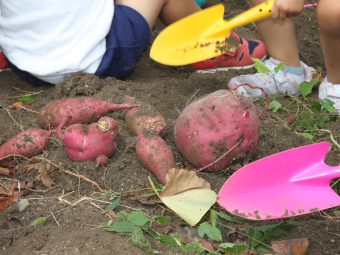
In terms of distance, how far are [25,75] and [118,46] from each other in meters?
0.35

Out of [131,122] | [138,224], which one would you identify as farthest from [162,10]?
[138,224]

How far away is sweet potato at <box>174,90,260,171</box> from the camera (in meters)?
1.42

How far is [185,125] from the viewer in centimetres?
147

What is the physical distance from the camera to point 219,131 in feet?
4.67

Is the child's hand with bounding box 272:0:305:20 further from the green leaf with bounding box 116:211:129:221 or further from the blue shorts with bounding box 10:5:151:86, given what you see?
the green leaf with bounding box 116:211:129:221

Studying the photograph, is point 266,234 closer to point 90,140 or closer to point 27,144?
point 90,140

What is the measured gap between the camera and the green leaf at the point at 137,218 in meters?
1.25

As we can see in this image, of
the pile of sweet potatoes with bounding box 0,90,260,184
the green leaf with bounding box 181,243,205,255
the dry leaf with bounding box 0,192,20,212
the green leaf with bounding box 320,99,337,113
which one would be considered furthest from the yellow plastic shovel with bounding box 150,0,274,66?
the green leaf with bounding box 181,243,205,255

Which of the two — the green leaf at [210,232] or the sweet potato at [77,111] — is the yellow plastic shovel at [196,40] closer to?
the sweet potato at [77,111]

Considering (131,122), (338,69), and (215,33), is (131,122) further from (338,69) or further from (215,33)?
(338,69)

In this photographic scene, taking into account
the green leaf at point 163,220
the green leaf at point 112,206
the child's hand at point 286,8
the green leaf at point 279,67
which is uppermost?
the child's hand at point 286,8

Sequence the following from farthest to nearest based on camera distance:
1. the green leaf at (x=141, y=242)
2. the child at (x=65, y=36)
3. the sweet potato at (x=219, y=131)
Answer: the child at (x=65, y=36), the sweet potato at (x=219, y=131), the green leaf at (x=141, y=242)

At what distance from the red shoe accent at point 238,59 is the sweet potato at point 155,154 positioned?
2.53ft

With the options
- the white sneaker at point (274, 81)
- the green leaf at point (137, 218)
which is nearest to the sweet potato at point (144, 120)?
the green leaf at point (137, 218)
